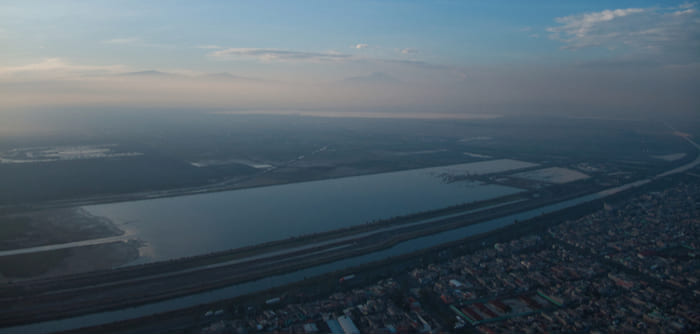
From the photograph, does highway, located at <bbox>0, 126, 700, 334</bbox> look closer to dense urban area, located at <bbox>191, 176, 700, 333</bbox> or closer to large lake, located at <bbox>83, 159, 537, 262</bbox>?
large lake, located at <bbox>83, 159, 537, 262</bbox>

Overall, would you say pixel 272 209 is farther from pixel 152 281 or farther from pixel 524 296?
pixel 524 296

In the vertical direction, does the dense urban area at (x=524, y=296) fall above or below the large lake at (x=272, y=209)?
below

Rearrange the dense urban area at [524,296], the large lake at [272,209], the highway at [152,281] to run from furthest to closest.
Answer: the large lake at [272,209]
the highway at [152,281]
the dense urban area at [524,296]

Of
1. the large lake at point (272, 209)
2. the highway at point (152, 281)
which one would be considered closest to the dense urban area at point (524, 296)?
the highway at point (152, 281)

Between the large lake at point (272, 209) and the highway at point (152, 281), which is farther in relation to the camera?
the large lake at point (272, 209)

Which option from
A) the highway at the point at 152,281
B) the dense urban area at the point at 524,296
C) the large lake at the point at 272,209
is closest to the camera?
the dense urban area at the point at 524,296

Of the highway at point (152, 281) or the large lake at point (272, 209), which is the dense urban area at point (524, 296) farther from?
the large lake at point (272, 209)

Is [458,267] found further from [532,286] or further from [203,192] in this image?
[203,192]

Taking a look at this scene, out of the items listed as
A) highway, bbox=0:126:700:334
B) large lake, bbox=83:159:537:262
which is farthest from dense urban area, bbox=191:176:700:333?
large lake, bbox=83:159:537:262
